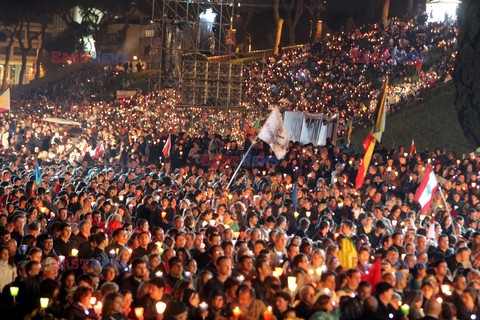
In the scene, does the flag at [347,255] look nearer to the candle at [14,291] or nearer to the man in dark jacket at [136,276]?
the man in dark jacket at [136,276]

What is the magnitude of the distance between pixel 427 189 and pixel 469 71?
7469 millimetres

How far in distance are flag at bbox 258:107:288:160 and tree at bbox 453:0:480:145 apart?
5186mm

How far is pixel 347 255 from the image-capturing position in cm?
1310

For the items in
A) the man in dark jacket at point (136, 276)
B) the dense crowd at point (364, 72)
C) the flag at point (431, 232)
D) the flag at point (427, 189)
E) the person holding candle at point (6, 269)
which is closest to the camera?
the man in dark jacket at point (136, 276)

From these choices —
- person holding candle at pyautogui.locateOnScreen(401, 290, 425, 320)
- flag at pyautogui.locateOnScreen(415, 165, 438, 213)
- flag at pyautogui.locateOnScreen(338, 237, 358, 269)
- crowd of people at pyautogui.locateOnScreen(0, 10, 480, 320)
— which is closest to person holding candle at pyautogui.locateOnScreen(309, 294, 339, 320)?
crowd of people at pyautogui.locateOnScreen(0, 10, 480, 320)

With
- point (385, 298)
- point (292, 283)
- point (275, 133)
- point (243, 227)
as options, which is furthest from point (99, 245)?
point (275, 133)

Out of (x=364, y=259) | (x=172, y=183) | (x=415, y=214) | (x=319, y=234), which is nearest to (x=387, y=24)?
(x=172, y=183)

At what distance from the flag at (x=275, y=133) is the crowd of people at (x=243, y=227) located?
0.75 meters

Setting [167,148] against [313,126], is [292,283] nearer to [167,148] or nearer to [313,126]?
[313,126]

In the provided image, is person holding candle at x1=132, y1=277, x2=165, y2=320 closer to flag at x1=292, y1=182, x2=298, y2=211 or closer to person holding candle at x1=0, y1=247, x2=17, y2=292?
person holding candle at x1=0, y1=247, x2=17, y2=292

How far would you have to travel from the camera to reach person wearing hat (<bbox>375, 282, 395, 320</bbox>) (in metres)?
9.80

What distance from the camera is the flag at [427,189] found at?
17100mm

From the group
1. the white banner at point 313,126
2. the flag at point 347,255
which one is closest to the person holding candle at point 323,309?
the flag at point 347,255

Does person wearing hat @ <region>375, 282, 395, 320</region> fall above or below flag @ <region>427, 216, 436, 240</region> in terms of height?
above
